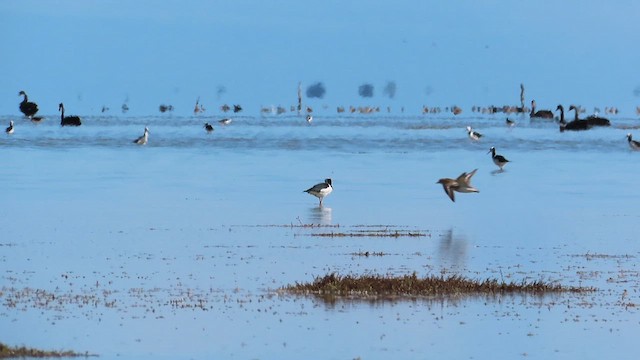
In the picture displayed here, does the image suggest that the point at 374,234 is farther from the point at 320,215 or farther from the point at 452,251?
the point at 320,215

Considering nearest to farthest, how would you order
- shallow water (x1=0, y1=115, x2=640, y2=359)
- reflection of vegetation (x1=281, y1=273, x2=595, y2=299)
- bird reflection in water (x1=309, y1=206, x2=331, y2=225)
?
shallow water (x1=0, y1=115, x2=640, y2=359)
reflection of vegetation (x1=281, y1=273, x2=595, y2=299)
bird reflection in water (x1=309, y1=206, x2=331, y2=225)

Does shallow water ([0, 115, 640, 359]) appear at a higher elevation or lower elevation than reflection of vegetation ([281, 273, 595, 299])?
lower

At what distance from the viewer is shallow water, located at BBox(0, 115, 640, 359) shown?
12109 mm

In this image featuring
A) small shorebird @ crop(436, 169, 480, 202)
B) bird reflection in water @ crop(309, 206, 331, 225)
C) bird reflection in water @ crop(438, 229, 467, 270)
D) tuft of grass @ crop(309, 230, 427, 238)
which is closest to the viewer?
bird reflection in water @ crop(438, 229, 467, 270)

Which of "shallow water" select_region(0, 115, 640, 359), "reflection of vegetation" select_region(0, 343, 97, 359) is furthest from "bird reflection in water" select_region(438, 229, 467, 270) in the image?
"reflection of vegetation" select_region(0, 343, 97, 359)

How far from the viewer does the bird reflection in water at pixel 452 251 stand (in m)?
17.7

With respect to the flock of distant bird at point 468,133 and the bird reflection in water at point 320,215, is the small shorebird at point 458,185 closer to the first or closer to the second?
the flock of distant bird at point 468,133

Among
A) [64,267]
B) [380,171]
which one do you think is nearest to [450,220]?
[64,267]

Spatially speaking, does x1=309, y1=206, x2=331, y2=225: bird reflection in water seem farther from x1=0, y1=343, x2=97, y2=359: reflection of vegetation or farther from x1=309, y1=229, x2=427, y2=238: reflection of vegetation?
x1=0, y1=343, x2=97, y2=359: reflection of vegetation

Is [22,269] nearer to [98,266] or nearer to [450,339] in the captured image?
[98,266]

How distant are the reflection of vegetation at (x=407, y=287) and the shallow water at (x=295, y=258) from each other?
0.35m

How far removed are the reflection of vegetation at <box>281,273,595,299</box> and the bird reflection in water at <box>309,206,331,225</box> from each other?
8.26 meters

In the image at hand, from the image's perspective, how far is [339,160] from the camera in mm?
46625

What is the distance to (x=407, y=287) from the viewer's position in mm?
14711
